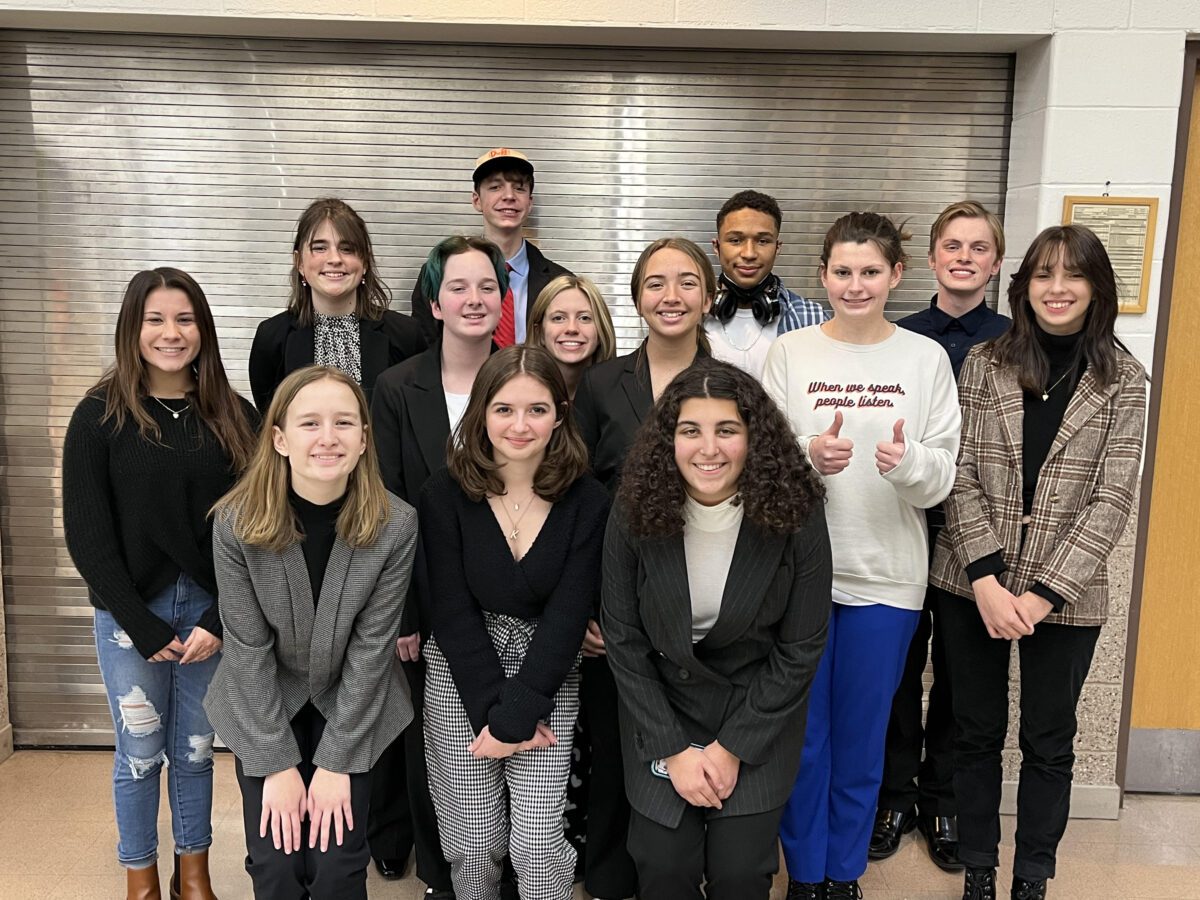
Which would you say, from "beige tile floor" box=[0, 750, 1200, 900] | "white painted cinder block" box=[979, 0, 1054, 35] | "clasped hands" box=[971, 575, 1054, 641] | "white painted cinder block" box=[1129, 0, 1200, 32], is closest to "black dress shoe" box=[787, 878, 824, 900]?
"beige tile floor" box=[0, 750, 1200, 900]

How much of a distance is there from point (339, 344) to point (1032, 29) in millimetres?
2226

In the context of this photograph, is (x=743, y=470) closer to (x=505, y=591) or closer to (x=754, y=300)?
(x=505, y=591)

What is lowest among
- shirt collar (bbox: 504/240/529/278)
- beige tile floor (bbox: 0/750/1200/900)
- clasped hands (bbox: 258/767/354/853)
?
beige tile floor (bbox: 0/750/1200/900)

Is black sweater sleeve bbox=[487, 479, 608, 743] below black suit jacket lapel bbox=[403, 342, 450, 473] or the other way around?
below

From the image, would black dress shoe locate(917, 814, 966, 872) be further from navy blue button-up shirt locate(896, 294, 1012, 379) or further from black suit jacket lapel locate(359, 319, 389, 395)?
black suit jacket lapel locate(359, 319, 389, 395)

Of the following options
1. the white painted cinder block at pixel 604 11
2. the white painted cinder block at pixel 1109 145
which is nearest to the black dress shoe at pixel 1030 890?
the white painted cinder block at pixel 1109 145

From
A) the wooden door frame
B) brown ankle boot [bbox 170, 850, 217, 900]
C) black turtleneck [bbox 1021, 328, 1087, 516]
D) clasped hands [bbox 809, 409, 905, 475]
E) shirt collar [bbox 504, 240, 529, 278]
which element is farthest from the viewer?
shirt collar [bbox 504, 240, 529, 278]

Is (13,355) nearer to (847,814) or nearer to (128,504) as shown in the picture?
(128,504)

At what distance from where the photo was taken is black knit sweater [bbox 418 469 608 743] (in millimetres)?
2133

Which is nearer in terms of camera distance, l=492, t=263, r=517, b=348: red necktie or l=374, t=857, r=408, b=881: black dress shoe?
l=374, t=857, r=408, b=881: black dress shoe

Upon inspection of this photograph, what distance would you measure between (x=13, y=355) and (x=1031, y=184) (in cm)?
338

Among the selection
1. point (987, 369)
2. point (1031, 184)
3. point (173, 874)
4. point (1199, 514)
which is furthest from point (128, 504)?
point (1199, 514)

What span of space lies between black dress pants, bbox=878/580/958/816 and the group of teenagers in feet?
1.11

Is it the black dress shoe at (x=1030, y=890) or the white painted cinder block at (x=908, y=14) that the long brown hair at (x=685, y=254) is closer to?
the white painted cinder block at (x=908, y=14)
